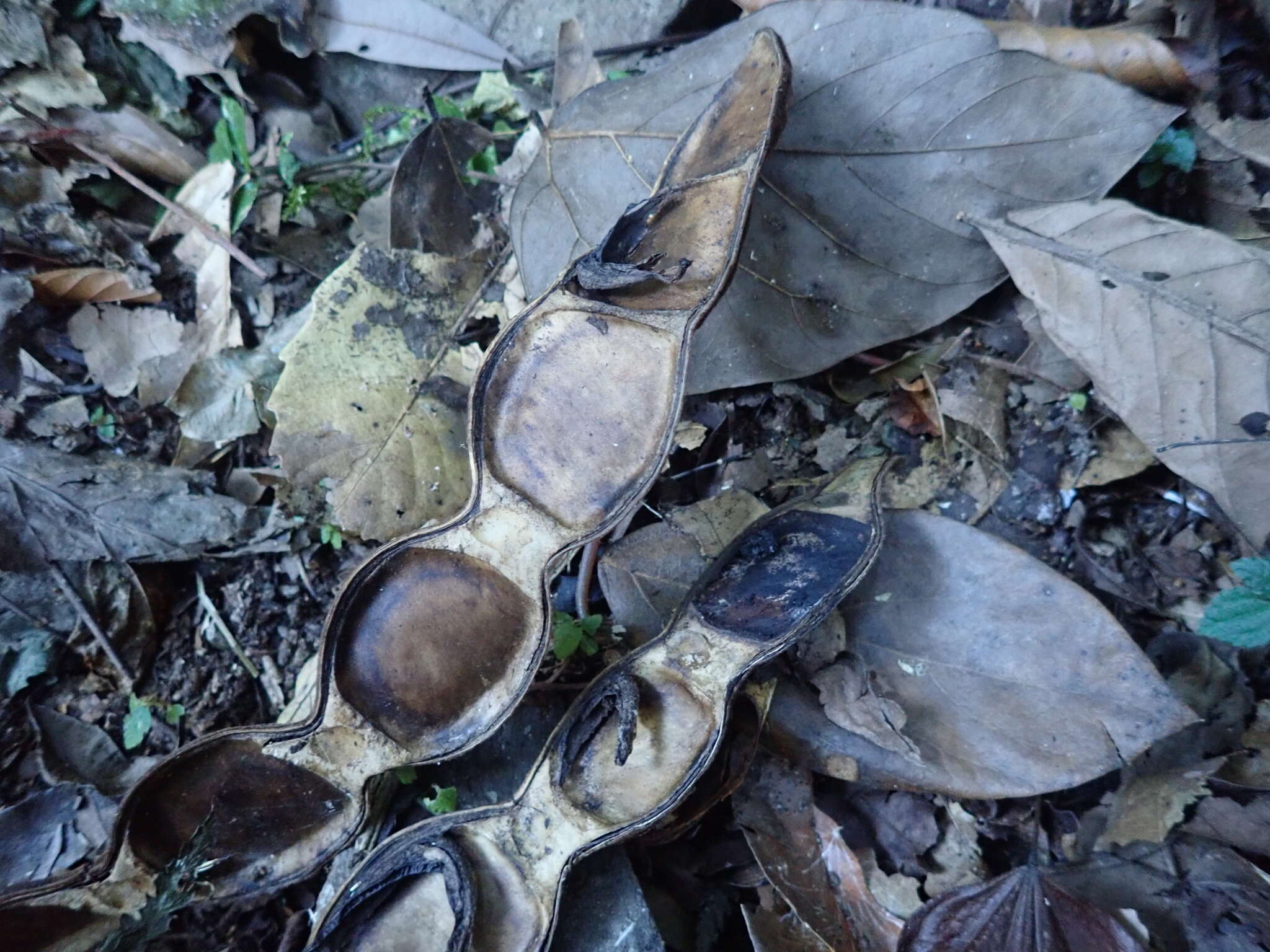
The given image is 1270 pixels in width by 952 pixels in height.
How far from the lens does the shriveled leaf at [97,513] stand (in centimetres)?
190

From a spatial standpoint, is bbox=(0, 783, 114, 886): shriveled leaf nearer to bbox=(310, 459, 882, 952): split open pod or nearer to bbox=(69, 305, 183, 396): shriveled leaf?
bbox=(310, 459, 882, 952): split open pod

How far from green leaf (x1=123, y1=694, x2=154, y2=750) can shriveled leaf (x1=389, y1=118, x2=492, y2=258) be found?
127 cm

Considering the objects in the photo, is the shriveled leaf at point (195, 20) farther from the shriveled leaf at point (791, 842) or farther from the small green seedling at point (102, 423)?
the shriveled leaf at point (791, 842)

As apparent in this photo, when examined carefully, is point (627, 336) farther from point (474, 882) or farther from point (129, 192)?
point (129, 192)

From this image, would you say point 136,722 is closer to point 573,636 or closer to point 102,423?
point 102,423

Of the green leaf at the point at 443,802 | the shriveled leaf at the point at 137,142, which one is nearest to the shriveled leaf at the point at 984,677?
the green leaf at the point at 443,802

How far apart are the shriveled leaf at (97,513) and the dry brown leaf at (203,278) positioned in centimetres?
24

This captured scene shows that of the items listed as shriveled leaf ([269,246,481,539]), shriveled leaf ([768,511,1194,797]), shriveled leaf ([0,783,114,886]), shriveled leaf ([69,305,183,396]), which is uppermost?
shriveled leaf ([69,305,183,396])

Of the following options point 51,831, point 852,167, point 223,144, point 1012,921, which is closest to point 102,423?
point 223,144

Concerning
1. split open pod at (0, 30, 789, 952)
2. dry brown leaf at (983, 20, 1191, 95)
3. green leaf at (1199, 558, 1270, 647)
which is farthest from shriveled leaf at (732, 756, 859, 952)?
dry brown leaf at (983, 20, 1191, 95)

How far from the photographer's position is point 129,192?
7.43ft

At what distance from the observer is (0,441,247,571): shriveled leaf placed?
1.90 meters

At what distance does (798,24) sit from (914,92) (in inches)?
11.9

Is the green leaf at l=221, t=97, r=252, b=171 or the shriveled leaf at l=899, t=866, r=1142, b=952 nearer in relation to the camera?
the shriveled leaf at l=899, t=866, r=1142, b=952
